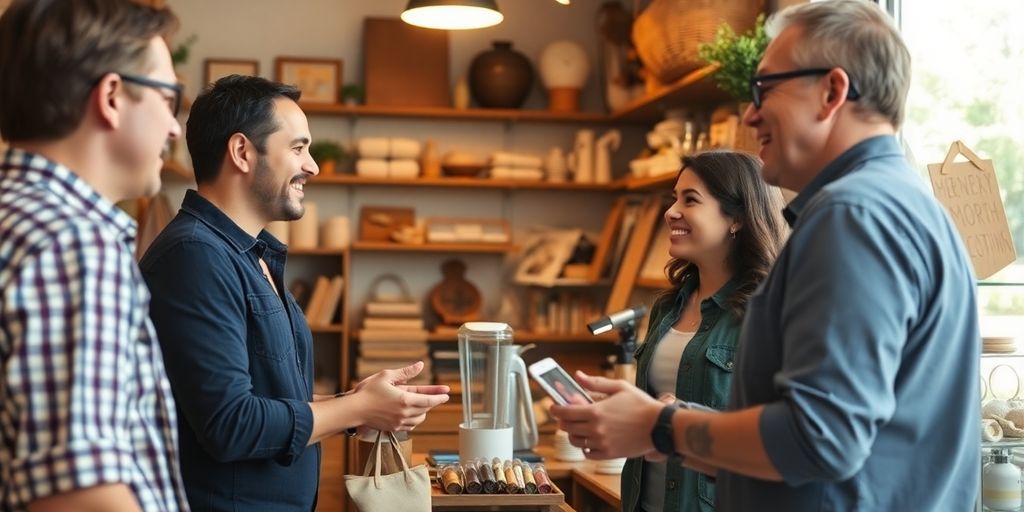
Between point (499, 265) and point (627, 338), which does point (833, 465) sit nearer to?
point (627, 338)

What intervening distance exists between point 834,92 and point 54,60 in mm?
969

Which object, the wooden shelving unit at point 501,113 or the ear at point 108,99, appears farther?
the wooden shelving unit at point 501,113

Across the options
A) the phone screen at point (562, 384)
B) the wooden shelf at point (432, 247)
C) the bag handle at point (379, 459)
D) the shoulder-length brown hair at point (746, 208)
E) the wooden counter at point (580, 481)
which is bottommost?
the wooden counter at point (580, 481)

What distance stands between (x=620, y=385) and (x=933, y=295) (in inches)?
16.8

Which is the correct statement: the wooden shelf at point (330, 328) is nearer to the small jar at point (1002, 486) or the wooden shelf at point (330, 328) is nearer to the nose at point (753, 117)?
the small jar at point (1002, 486)

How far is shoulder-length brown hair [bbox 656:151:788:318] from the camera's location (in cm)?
264

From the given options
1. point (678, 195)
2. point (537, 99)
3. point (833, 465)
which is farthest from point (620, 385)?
point (537, 99)

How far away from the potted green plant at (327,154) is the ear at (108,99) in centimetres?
438

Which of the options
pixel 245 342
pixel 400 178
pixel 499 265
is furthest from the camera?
pixel 499 265

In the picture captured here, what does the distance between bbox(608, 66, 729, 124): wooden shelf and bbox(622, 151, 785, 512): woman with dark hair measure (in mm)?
1291

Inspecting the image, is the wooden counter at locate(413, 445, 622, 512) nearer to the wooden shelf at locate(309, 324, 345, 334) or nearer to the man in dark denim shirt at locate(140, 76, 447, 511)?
the man in dark denim shirt at locate(140, 76, 447, 511)

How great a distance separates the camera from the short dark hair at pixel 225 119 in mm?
2229

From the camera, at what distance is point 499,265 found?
614cm

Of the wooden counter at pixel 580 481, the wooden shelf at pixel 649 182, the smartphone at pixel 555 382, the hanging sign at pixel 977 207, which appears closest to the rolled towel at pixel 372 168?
the wooden shelf at pixel 649 182
